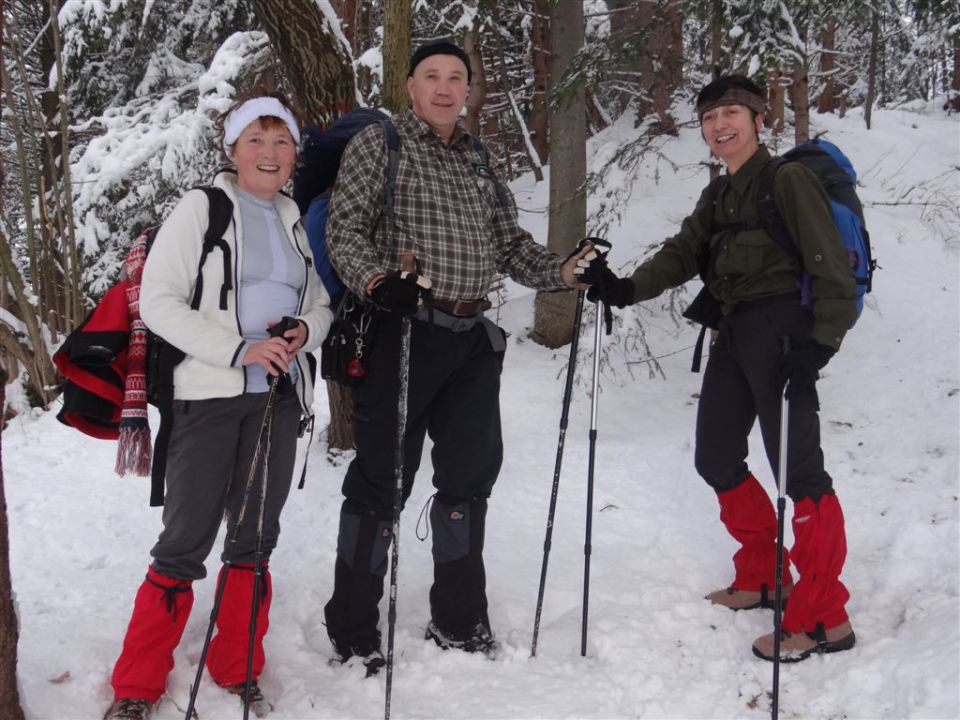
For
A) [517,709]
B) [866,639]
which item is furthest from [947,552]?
[517,709]

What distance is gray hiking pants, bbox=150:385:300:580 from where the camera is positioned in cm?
295

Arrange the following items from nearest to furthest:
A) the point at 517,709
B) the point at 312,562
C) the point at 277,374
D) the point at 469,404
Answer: the point at 277,374 < the point at 517,709 < the point at 469,404 < the point at 312,562

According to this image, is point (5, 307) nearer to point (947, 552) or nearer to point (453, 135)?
point (453, 135)

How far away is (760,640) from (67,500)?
14.3 ft

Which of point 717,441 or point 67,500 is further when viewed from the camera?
point 67,500

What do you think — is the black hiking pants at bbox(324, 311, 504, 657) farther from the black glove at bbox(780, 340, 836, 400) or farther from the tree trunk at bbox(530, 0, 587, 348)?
the tree trunk at bbox(530, 0, 587, 348)

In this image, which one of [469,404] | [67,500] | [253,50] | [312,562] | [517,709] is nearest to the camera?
[517,709]

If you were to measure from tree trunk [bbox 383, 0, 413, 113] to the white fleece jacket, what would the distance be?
250 centimetres

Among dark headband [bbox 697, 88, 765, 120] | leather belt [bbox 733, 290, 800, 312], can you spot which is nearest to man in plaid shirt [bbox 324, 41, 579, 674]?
leather belt [bbox 733, 290, 800, 312]

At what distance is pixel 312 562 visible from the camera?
4.43 meters

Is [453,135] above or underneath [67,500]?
above

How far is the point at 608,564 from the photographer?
14.9 feet

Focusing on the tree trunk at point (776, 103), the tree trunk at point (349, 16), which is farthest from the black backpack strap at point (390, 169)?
the tree trunk at point (776, 103)

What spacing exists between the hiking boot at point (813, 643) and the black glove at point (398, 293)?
7.57ft
